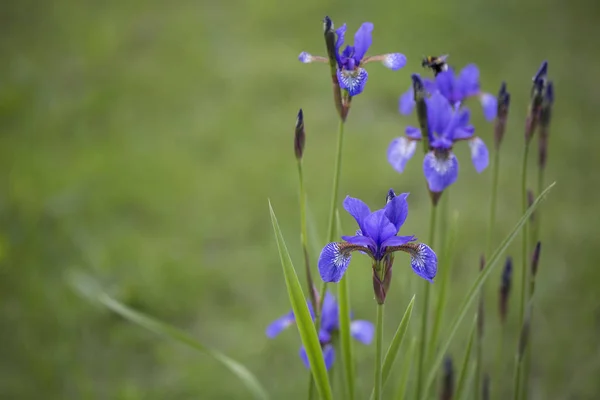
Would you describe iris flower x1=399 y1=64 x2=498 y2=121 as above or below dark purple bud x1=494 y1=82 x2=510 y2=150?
above

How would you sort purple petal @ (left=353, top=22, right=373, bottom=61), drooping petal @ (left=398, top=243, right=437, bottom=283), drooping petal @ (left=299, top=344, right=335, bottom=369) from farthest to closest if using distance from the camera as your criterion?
drooping petal @ (left=299, top=344, right=335, bottom=369)
purple petal @ (left=353, top=22, right=373, bottom=61)
drooping petal @ (left=398, top=243, right=437, bottom=283)

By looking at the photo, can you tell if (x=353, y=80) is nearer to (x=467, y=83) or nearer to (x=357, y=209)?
(x=357, y=209)

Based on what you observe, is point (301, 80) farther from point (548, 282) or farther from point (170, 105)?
point (548, 282)

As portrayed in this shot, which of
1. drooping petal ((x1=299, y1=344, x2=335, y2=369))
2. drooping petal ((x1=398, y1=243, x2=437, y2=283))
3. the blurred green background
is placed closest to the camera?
drooping petal ((x1=398, y1=243, x2=437, y2=283))

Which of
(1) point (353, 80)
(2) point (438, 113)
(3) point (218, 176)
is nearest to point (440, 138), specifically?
(2) point (438, 113)

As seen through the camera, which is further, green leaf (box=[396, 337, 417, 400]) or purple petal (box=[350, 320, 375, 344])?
purple petal (box=[350, 320, 375, 344])

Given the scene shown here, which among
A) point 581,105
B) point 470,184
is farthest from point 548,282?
point 581,105

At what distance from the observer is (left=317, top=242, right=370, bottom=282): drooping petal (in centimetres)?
50

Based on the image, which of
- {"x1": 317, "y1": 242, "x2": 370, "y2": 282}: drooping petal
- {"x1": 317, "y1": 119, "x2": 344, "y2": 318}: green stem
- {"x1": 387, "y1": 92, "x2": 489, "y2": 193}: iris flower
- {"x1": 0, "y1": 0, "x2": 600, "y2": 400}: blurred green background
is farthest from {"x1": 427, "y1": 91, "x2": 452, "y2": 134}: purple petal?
{"x1": 0, "y1": 0, "x2": 600, "y2": 400}: blurred green background

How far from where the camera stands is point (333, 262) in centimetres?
50

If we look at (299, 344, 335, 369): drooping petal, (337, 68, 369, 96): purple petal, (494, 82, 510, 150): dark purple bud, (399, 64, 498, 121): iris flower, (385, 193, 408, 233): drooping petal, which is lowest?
(299, 344, 335, 369): drooping petal

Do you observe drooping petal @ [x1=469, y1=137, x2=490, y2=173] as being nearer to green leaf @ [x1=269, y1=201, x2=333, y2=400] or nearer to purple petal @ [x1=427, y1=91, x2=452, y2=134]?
purple petal @ [x1=427, y1=91, x2=452, y2=134]

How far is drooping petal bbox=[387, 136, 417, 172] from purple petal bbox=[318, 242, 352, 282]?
0.18 meters

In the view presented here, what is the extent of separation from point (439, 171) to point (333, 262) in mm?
169
